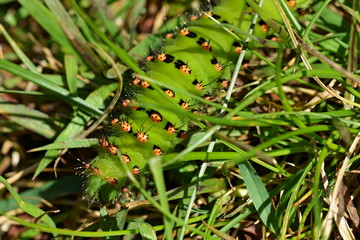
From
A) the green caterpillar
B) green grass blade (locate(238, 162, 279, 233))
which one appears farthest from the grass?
the green caterpillar

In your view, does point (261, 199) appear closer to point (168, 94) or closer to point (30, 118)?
point (168, 94)

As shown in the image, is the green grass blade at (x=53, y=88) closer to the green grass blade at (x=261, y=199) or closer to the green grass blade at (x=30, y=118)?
the green grass blade at (x=30, y=118)

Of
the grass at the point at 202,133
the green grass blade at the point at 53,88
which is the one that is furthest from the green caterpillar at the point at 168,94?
the green grass blade at the point at 53,88

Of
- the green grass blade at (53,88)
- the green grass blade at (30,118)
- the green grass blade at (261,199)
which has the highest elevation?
the green grass blade at (53,88)

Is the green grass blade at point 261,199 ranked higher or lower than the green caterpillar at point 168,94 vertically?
lower

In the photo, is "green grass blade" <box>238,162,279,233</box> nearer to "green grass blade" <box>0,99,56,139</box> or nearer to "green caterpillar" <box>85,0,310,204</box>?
"green caterpillar" <box>85,0,310,204</box>

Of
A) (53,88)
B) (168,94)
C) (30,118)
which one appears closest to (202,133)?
(168,94)
